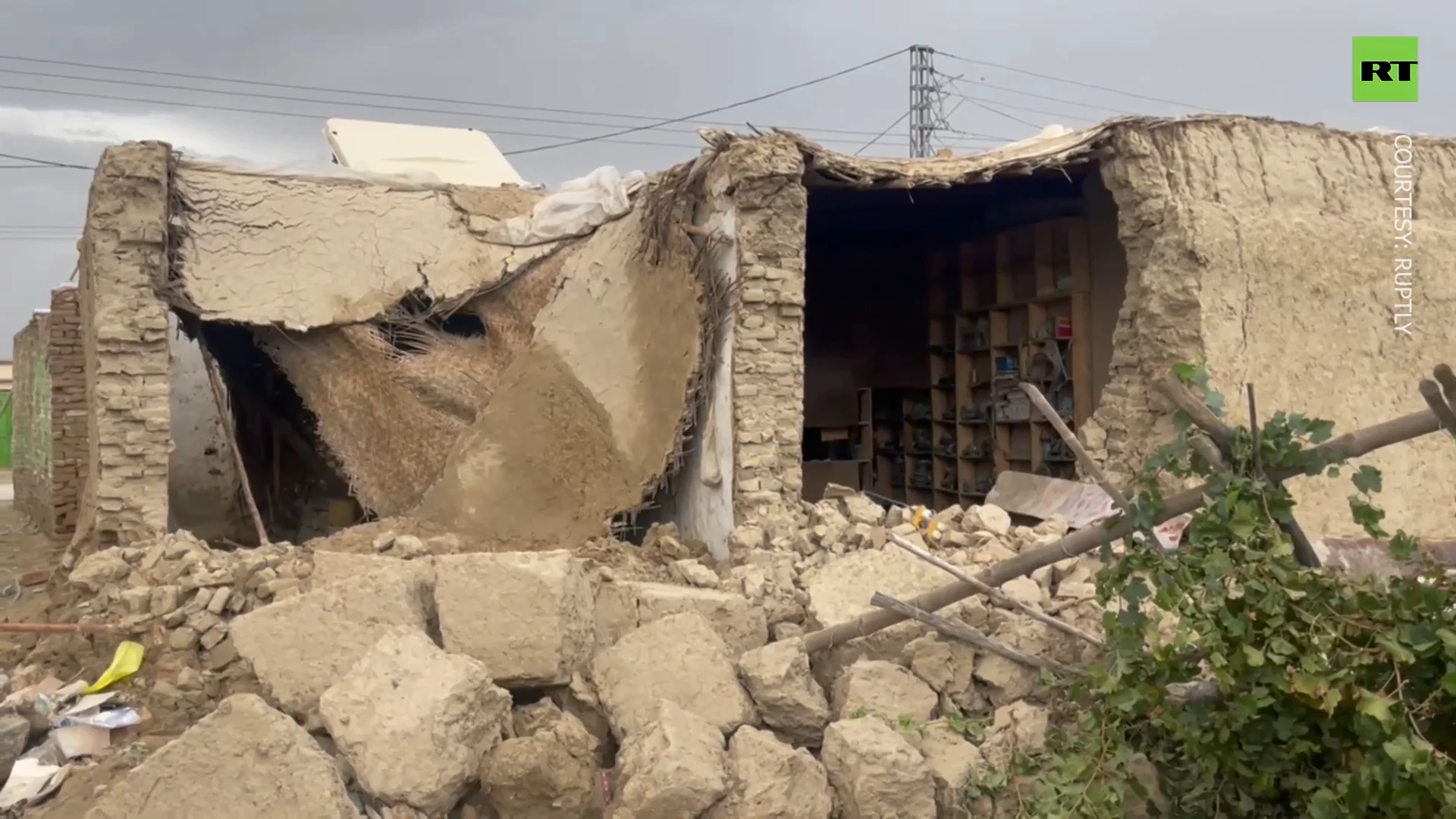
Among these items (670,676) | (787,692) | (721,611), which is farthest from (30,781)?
(787,692)

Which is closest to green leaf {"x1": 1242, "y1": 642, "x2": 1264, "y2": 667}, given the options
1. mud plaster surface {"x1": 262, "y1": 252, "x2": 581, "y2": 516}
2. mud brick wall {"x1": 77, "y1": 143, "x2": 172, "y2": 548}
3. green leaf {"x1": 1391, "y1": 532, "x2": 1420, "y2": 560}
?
green leaf {"x1": 1391, "y1": 532, "x2": 1420, "y2": 560}

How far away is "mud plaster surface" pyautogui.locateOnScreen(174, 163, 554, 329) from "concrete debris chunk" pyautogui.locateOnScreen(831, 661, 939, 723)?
164 inches

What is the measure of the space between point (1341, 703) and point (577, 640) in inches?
115

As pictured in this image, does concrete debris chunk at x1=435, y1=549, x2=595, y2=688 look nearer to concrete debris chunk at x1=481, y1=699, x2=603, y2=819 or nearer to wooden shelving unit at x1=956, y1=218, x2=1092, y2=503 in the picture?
concrete debris chunk at x1=481, y1=699, x2=603, y2=819

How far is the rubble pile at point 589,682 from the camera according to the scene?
4.11 metres

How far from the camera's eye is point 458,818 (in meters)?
4.33

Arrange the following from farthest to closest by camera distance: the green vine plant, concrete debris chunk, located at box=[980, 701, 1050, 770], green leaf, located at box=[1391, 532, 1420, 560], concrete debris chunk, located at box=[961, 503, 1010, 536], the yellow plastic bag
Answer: concrete debris chunk, located at box=[961, 503, 1010, 536]
the yellow plastic bag
concrete debris chunk, located at box=[980, 701, 1050, 770]
green leaf, located at box=[1391, 532, 1420, 560]
the green vine plant

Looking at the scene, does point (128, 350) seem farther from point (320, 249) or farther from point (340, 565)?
point (340, 565)

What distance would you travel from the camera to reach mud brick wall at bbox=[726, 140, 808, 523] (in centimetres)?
610

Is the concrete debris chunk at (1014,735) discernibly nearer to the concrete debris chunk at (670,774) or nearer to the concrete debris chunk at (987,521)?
the concrete debris chunk at (670,774)

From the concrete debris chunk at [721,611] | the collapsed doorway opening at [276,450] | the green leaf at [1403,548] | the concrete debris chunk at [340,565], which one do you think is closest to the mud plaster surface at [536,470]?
the concrete debris chunk at [340,565]

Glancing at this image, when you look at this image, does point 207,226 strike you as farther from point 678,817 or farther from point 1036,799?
point 1036,799

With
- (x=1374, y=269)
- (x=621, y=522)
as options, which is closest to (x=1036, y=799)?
(x=621, y=522)

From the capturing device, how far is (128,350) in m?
6.55
